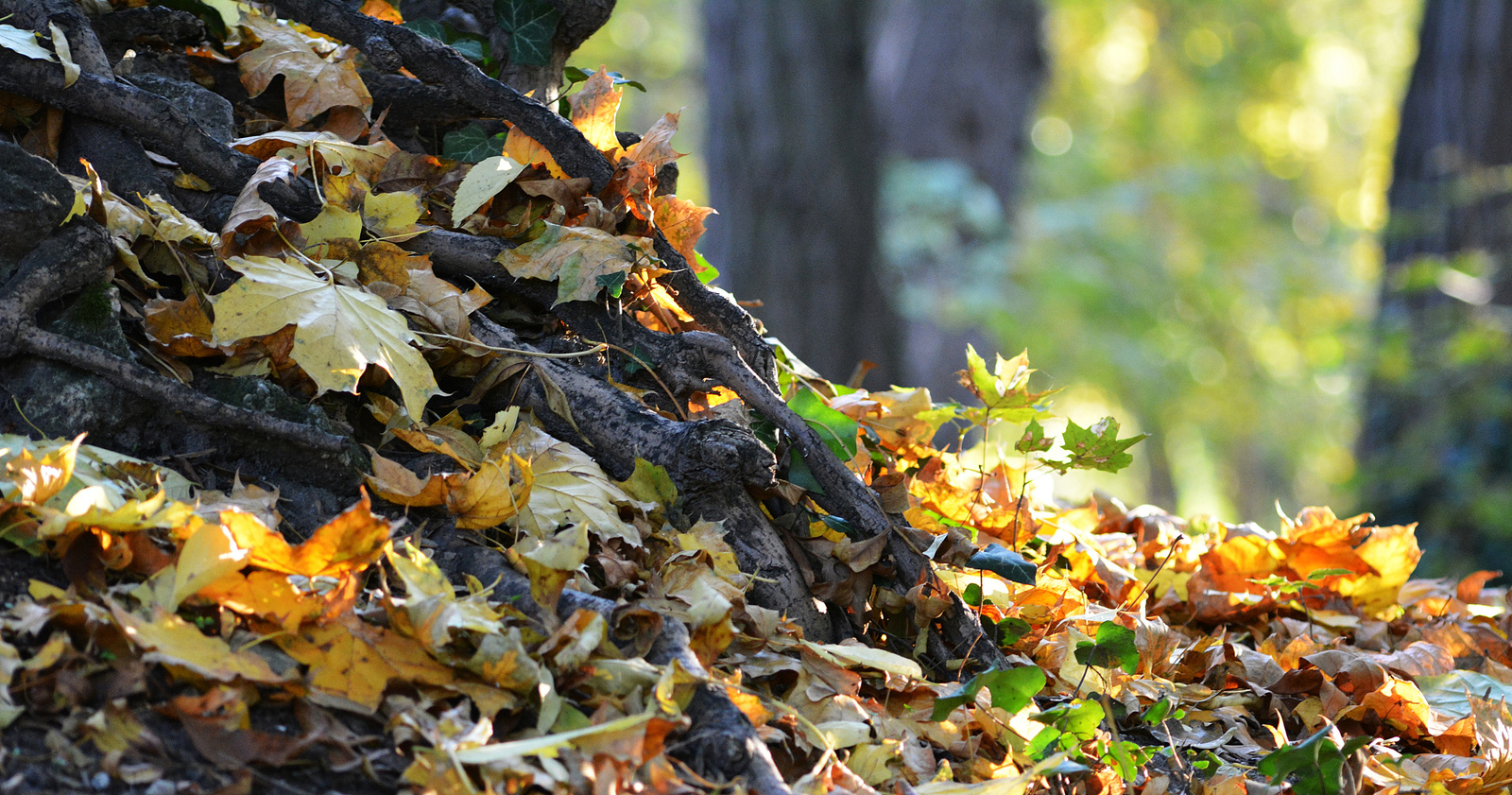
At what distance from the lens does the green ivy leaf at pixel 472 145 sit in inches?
69.9

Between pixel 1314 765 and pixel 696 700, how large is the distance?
72cm

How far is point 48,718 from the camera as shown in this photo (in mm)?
919

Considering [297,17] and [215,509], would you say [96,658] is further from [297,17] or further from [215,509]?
[297,17]

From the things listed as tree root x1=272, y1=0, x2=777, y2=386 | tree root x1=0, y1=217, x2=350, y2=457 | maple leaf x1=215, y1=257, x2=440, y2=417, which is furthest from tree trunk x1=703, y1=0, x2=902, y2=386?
tree root x1=0, y1=217, x2=350, y2=457

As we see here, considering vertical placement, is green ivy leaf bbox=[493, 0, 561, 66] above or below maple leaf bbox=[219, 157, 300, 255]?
above

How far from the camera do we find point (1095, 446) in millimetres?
1551

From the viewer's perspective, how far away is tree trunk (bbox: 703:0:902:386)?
204 inches

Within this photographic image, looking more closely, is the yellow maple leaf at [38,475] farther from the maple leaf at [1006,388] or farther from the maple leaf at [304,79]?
the maple leaf at [1006,388]

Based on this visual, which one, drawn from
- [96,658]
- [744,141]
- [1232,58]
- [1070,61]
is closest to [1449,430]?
[744,141]

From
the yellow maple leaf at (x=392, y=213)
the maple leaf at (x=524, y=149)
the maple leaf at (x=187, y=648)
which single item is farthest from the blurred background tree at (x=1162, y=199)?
the maple leaf at (x=187, y=648)

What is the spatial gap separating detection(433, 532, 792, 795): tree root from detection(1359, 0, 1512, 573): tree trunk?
457 centimetres

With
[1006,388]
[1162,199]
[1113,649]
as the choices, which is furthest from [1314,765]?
[1162,199]

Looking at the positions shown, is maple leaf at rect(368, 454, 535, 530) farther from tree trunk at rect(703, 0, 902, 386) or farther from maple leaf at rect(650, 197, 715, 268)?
tree trunk at rect(703, 0, 902, 386)

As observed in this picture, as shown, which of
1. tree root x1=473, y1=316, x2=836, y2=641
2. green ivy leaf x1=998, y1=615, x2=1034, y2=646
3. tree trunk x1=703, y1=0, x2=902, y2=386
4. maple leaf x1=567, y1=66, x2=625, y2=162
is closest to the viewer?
tree root x1=473, y1=316, x2=836, y2=641
